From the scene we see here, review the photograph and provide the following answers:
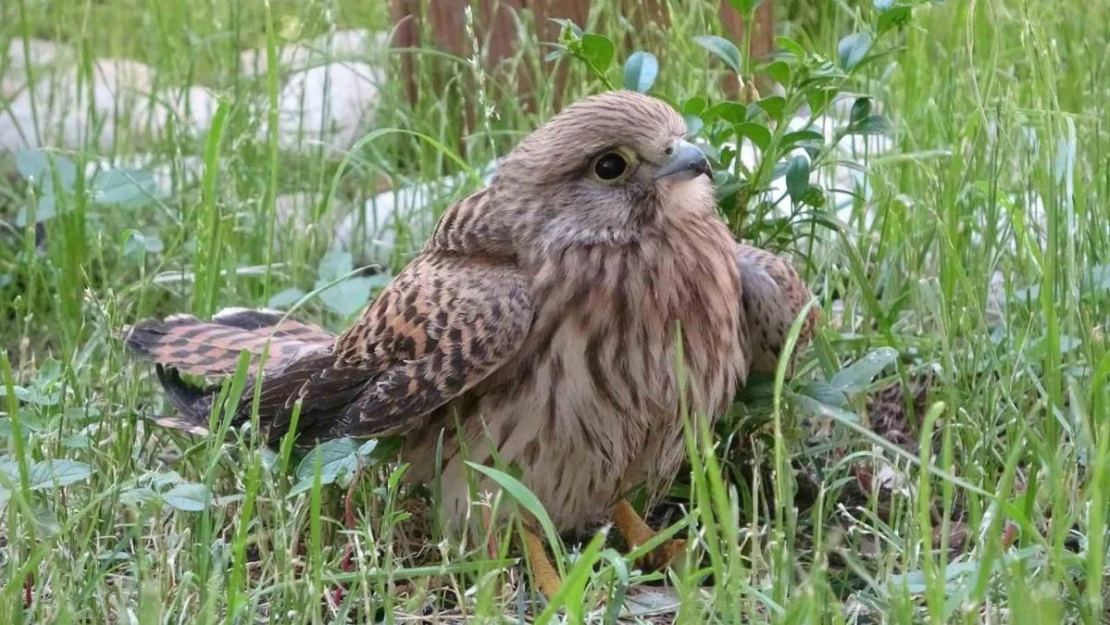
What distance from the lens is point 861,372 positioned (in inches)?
122

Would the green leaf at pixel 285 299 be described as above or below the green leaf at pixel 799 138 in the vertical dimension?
below

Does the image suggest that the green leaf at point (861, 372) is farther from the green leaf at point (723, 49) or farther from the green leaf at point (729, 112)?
the green leaf at point (723, 49)

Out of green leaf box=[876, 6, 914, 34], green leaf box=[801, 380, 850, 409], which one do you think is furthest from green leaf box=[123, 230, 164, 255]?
green leaf box=[876, 6, 914, 34]

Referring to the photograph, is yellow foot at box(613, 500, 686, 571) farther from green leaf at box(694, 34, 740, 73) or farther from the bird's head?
green leaf at box(694, 34, 740, 73)

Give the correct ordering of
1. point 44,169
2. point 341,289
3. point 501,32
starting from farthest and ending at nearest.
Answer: point 501,32, point 44,169, point 341,289

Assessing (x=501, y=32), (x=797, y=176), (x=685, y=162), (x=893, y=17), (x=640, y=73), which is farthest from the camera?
(x=501, y=32)

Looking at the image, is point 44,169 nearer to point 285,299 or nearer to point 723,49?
point 285,299

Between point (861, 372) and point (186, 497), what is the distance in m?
1.39

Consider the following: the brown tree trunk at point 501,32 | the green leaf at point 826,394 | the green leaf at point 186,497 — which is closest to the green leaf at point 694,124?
the green leaf at point 826,394

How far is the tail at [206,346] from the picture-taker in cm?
337

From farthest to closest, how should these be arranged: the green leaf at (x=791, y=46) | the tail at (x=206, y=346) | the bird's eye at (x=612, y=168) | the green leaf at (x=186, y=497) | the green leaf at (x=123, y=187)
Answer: the green leaf at (x=123, y=187) < the tail at (x=206, y=346) < the green leaf at (x=791, y=46) < the bird's eye at (x=612, y=168) < the green leaf at (x=186, y=497)

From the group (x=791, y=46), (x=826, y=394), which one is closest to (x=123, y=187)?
(x=791, y=46)

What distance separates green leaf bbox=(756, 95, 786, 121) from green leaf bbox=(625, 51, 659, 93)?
296mm

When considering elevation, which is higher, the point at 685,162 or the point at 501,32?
the point at 501,32
